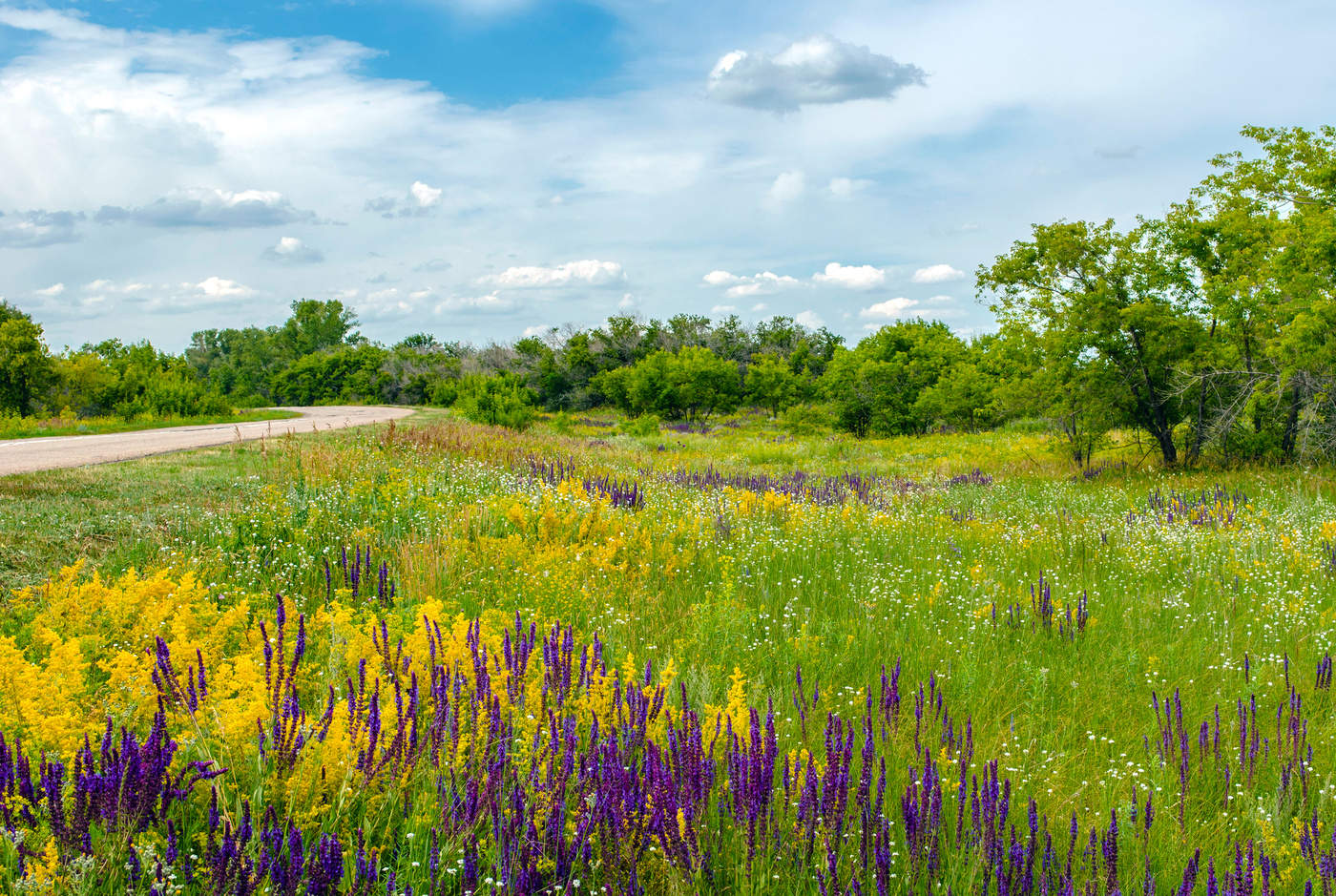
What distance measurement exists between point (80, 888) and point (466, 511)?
203 inches

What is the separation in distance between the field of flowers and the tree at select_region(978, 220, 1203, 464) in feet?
29.5

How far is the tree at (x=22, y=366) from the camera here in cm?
3167

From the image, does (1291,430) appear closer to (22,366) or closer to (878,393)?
(878,393)

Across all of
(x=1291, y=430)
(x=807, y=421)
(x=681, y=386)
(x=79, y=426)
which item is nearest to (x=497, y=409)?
(x=79, y=426)

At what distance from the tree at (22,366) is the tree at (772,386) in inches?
1474

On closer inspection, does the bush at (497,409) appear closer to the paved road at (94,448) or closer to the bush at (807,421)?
the paved road at (94,448)

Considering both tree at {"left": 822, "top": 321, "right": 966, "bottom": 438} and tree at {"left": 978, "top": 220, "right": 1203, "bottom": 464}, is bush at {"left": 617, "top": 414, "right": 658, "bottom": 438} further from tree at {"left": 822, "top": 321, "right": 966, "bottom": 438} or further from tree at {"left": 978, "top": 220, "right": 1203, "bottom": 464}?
tree at {"left": 978, "top": 220, "right": 1203, "bottom": 464}

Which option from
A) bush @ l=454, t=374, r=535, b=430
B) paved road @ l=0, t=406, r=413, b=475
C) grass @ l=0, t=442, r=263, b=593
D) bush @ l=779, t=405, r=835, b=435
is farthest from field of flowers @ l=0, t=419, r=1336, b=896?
bush @ l=779, t=405, r=835, b=435

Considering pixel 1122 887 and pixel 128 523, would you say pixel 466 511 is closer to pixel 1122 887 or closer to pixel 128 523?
pixel 128 523

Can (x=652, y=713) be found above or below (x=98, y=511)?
Result: below

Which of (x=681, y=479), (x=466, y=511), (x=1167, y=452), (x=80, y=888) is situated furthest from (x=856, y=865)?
(x=1167, y=452)

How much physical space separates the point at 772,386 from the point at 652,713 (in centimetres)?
5004

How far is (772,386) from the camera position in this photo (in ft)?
171

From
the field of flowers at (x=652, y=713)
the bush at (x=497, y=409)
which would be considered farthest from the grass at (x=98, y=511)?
the bush at (x=497, y=409)
